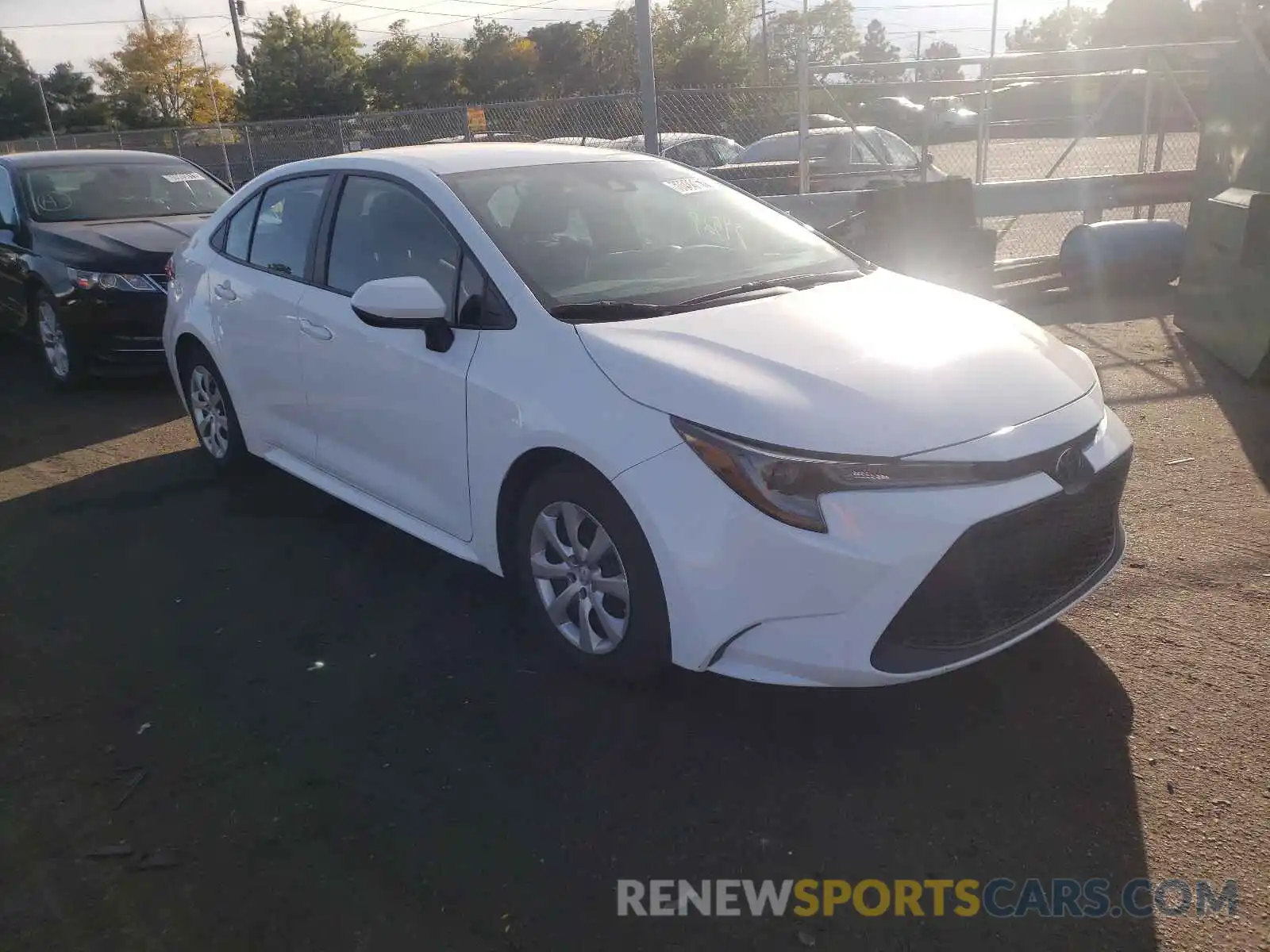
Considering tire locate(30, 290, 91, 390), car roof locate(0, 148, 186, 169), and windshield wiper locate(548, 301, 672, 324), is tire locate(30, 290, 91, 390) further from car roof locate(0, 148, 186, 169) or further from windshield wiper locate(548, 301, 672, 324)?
windshield wiper locate(548, 301, 672, 324)

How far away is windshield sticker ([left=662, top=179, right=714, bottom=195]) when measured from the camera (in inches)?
175

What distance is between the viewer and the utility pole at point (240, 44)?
44688mm

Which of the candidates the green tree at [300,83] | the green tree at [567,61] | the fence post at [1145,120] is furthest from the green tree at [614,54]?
the fence post at [1145,120]

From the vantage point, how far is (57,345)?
780 cm

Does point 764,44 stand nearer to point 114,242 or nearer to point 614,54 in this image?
point 614,54

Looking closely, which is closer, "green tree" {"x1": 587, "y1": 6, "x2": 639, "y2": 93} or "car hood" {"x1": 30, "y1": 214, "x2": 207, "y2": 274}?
"car hood" {"x1": 30, "y1": 214, "x2": 207, "y2": 274}

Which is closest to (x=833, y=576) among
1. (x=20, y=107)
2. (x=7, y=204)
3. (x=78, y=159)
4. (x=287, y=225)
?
(x=287, y=225)

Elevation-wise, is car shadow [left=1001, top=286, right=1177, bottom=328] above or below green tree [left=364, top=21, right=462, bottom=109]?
below

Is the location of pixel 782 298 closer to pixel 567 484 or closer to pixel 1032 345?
pixel 1032 345

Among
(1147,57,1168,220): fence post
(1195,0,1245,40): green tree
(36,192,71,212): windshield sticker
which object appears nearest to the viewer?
(36,192,71,212): windshield sticker

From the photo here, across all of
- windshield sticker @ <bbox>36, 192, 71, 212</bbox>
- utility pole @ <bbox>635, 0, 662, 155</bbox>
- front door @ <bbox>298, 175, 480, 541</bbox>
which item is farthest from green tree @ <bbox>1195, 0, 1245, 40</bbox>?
front door @ <bbox>298, 175, 480, 541</bbox>

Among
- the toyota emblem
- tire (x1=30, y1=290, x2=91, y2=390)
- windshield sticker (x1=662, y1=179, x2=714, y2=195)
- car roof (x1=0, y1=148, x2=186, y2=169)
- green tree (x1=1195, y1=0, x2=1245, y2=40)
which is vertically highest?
green tree (x1=1195, y1=0, x2=1245, y2=40)

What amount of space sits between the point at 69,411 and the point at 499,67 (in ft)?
151

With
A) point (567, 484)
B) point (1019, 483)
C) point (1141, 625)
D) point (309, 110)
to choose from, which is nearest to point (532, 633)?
point (567, 484)
